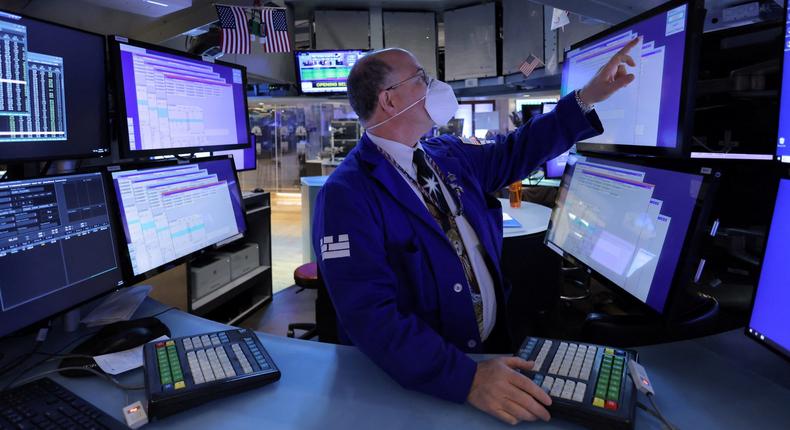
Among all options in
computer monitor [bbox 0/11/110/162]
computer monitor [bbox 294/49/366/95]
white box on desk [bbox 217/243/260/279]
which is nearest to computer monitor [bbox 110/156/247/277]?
computer monitor [bbox 0/11/110/162]

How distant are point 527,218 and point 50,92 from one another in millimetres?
2582

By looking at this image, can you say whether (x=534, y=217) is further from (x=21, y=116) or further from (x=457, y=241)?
(x=21, y=116)

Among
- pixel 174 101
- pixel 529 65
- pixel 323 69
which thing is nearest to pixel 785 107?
pixel 174 101

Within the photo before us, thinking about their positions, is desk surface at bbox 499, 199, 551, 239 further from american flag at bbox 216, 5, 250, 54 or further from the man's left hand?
american flag at bbox 216, 5, 250, 54

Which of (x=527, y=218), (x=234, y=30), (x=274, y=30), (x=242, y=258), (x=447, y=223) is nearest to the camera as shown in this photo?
(x=447, y=223)

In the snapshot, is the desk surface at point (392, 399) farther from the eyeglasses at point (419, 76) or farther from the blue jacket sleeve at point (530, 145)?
the eyeglasses at point (419, 76)

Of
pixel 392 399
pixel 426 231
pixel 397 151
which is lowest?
pixel 392 399

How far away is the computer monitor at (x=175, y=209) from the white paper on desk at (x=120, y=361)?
0.23 meters

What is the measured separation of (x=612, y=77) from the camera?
1.30 metres

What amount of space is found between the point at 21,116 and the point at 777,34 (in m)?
1.81

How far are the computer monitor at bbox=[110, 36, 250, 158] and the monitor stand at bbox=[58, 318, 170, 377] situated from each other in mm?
Result: 509

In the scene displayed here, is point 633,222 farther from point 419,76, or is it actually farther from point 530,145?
point 419,76

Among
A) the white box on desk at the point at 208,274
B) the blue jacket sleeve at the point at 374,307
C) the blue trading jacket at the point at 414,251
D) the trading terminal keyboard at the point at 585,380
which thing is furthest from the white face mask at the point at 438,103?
the white box on desk at the point at 208,274

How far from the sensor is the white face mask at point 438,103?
154 cm
